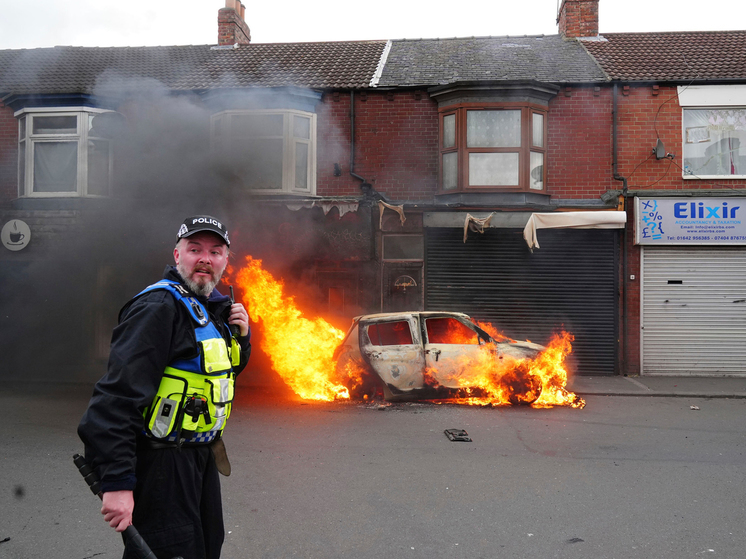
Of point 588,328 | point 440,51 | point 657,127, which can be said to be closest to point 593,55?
point 657,127

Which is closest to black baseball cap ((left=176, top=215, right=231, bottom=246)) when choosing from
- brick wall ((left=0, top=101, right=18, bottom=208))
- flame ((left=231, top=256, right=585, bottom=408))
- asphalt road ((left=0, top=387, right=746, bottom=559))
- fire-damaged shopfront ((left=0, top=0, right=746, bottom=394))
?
asphalt road ((left=0, top=387, right=746, bottom=559))

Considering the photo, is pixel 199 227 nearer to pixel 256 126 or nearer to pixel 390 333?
pixel 390 333

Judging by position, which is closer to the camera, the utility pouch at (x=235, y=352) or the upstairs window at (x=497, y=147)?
the utility pouch at (x=235, y=352)

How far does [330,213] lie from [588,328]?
5.94 metres

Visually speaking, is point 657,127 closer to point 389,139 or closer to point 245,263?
point 389,139

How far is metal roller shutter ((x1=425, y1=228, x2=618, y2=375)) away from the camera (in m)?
11.3

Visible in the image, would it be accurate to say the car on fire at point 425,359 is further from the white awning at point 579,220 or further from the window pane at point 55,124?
the window pane at point 55,124

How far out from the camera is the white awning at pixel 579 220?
1091 cm

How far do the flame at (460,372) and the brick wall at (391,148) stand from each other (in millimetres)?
3569

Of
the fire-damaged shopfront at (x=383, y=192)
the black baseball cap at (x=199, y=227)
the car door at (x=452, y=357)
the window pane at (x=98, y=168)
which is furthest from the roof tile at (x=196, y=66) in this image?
the black baseball cap at (x=199, y=227)

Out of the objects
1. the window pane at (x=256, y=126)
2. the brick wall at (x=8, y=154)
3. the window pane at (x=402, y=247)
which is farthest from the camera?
the brick wall at (x=8, y=154)

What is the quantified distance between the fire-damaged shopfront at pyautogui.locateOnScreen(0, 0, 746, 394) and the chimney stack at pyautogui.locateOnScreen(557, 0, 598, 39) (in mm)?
2269

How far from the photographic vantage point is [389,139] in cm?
1171

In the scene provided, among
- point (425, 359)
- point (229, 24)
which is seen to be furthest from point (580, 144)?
point (229, 24)
